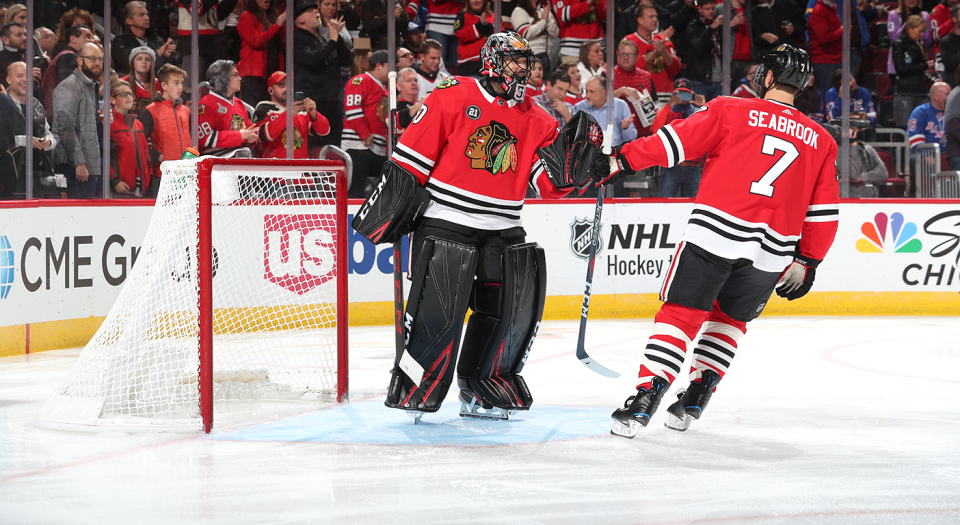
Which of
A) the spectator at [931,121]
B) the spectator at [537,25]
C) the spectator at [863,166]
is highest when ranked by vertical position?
the spectator at [537,25]

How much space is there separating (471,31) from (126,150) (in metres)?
2.66

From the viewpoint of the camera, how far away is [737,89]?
7070 millimetres

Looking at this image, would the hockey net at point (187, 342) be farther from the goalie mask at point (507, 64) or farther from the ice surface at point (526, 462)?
the goalie mask at point (507, 64)

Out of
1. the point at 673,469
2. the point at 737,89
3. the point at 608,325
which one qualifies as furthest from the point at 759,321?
the point at 673,469

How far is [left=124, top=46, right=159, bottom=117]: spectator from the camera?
5.86m

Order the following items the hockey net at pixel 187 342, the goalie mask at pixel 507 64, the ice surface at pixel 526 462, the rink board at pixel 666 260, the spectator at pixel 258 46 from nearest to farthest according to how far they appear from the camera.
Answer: the ice surface at pixel 526 462 → the hockey net at pixel 187 342 → the goalie mask at pixel 507 64 → the spectator at pixel 258 46 → the rink board at pixel 666 260

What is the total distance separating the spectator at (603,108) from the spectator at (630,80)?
5 centimetres

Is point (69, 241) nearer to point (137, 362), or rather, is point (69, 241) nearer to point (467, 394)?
point (137, 362)

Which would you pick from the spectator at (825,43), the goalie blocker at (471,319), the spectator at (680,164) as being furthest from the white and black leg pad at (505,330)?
the spectator at (825,43)

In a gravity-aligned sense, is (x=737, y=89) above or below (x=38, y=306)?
above

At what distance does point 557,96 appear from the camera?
6.89 m

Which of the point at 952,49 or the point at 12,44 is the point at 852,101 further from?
the point at 12,44

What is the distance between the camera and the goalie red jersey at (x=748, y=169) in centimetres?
294

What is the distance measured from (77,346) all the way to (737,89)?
496 cm
